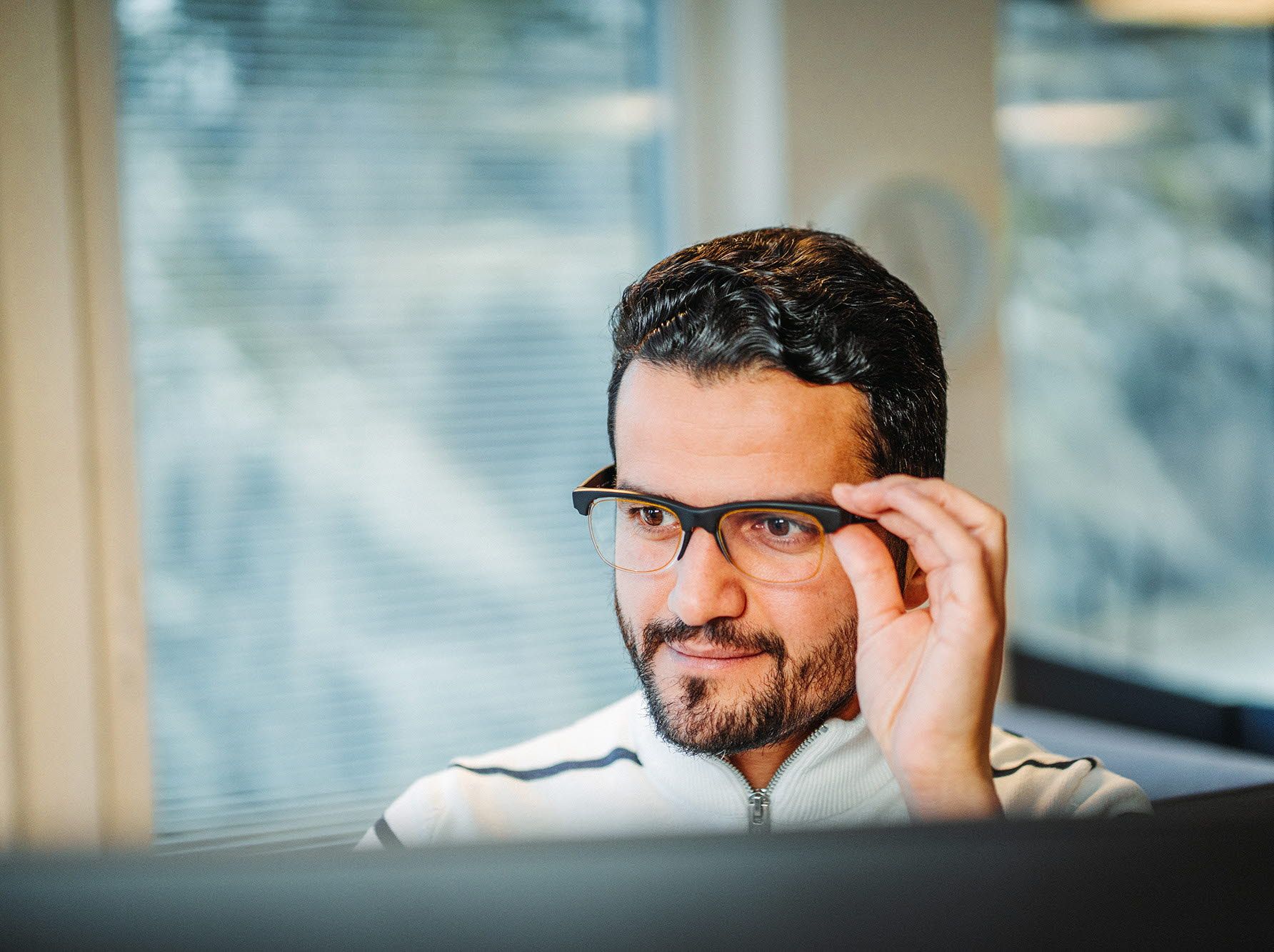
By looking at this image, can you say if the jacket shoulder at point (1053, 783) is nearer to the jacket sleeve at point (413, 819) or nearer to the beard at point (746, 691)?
the beard at point (746, 691)

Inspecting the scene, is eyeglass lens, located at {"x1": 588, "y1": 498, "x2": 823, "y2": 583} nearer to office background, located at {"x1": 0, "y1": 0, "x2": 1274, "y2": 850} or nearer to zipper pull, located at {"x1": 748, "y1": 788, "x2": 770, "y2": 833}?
zipper pull, located at {"x1": 748, "y1": 788, "x2": 770, "y2": 833}

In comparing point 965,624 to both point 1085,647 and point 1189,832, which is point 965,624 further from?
point 1085,647

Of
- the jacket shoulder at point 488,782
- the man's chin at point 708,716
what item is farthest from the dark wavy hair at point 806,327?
the jacket shoulder at point 488,782

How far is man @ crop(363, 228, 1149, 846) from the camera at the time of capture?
896 mm

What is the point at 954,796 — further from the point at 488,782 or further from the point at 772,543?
the point at 488,782

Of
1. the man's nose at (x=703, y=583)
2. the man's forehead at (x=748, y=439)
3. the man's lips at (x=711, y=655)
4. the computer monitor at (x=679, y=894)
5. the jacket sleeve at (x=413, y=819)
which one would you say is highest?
the man's forehead at (x=748, y=439)

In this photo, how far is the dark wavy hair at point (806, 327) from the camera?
99cm

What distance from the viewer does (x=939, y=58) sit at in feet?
9.31

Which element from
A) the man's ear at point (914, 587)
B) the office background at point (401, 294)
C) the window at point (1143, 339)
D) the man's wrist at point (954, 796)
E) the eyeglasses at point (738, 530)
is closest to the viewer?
the man's wrist at point (954, 796)

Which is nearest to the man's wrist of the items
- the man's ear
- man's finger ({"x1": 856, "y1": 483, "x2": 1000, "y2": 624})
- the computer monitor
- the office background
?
man's finger ({"x1": 856, "y1": 483, "x2": 1000, "y2": 624})

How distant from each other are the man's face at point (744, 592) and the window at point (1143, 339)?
7.75 ft

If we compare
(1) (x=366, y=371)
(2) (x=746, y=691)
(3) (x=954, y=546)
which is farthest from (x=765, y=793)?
(1) (x=366, y=371)

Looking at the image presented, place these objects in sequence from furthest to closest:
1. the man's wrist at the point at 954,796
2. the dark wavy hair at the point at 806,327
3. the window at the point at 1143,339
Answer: the window at the point at 1143,339 < the dark wavy hair at the point at 806,327 < the man's wrist at the point at 954,796

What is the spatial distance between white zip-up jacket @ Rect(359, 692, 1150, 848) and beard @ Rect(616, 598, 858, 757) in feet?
0.13
